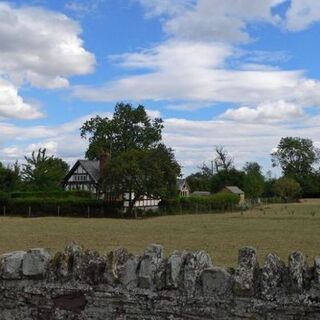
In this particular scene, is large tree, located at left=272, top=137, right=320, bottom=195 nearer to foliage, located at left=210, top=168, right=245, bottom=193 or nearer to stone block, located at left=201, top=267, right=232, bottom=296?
foliage, located at left=210, top=168, right=245, bottom=193

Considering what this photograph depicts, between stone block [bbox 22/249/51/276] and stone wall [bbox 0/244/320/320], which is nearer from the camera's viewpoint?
stone wall [bbox 0/244/320/320]

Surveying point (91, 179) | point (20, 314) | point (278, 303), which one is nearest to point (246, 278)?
point (278, 303)

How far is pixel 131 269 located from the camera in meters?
4.30

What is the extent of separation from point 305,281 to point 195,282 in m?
0.80

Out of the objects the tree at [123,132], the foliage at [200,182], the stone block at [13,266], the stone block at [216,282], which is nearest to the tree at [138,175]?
the tree at [123,132]

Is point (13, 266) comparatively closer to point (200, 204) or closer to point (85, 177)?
point (200, 204)

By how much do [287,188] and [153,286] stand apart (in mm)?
112666

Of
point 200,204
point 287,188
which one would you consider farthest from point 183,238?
point 287,188

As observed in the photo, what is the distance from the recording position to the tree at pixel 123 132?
95500 mm

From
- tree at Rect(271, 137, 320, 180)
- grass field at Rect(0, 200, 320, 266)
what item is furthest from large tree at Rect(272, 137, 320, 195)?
grass field at Rect(0, 200, 320, 266)

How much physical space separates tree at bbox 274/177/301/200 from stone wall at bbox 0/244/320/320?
369ft

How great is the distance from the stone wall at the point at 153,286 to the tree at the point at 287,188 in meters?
112

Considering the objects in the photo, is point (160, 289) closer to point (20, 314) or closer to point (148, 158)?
point (20, 314)

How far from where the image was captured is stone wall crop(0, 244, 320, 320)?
388 cm
